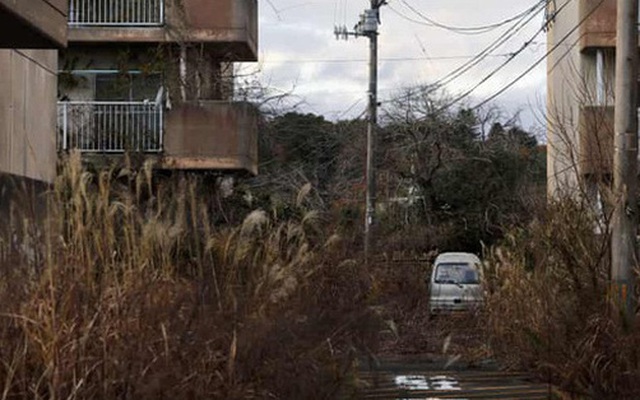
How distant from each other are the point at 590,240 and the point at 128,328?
286 inches

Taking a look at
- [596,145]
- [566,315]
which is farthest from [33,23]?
[596,145]

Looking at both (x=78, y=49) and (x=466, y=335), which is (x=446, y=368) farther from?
(x=78, y=49)

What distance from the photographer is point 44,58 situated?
42.0ft

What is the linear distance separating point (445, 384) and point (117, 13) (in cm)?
1239

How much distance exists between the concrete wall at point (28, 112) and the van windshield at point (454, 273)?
554 inches

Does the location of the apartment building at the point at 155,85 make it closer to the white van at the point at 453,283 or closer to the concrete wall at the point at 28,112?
the white van at the point at 453,283

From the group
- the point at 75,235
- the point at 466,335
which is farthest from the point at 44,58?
the point at 466,335

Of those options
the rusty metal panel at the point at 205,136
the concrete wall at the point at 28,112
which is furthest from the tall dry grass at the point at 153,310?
the rusty metal panel at the point at 205,136

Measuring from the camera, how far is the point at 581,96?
16.5 m

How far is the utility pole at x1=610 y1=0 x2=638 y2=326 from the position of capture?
12.0 m

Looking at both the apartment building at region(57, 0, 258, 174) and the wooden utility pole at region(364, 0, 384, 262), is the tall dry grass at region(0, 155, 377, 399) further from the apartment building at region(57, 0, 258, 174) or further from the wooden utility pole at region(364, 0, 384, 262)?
the wooden utility pole at region(364, 0, 384, 262)

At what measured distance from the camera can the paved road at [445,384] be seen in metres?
11.9

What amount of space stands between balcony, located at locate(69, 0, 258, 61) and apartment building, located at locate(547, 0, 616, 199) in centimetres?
655

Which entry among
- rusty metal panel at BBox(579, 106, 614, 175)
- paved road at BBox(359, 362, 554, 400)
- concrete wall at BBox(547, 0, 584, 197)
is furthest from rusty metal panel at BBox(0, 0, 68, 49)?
concrete wall at BBox(547, 0, 584, 197)
